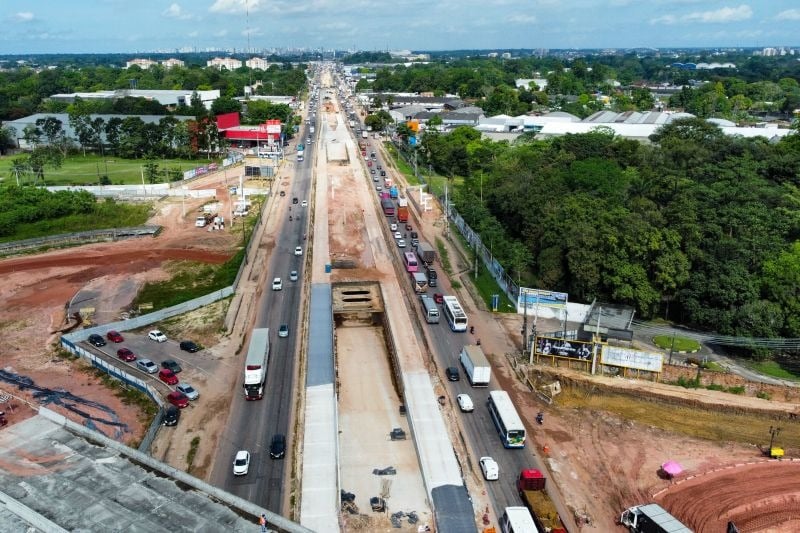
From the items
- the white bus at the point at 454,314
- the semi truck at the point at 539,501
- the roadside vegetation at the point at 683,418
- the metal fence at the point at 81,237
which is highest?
the metal fence at the point at 81,237

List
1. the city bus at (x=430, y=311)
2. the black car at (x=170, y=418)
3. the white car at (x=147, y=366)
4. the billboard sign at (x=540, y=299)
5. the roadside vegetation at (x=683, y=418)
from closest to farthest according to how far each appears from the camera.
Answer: the black car at (x=170, y=418) → the roadside vegetation at (x=683, y=418) → the white car at (x=147, y=366) → the city bus at (x=430, y=311) → the billboard sign at (x=540, y=299)

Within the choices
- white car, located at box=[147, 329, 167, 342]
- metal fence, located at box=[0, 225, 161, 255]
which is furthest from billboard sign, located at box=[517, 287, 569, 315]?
metal fence, located at box=[0, 225, 161, 255]

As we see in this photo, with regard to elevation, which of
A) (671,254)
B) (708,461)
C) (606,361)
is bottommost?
(708,461)

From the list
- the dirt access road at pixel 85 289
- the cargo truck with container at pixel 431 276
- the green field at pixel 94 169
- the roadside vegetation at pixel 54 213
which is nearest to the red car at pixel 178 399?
the dirt access road at pixel 85 289

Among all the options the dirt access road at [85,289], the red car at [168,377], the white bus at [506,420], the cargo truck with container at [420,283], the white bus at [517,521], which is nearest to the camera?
the white bus at [517,521]

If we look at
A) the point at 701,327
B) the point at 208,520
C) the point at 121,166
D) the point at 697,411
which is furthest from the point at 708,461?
the point at 121,166

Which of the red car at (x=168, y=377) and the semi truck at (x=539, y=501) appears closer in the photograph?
the semi truck at (x=539, y=501)

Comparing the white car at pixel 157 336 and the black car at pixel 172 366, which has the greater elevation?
the white car at pixel 157 336

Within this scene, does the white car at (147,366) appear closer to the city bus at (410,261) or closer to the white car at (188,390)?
the white car at (188,390)

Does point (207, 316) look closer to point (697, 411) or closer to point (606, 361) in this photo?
point (606, 361)
